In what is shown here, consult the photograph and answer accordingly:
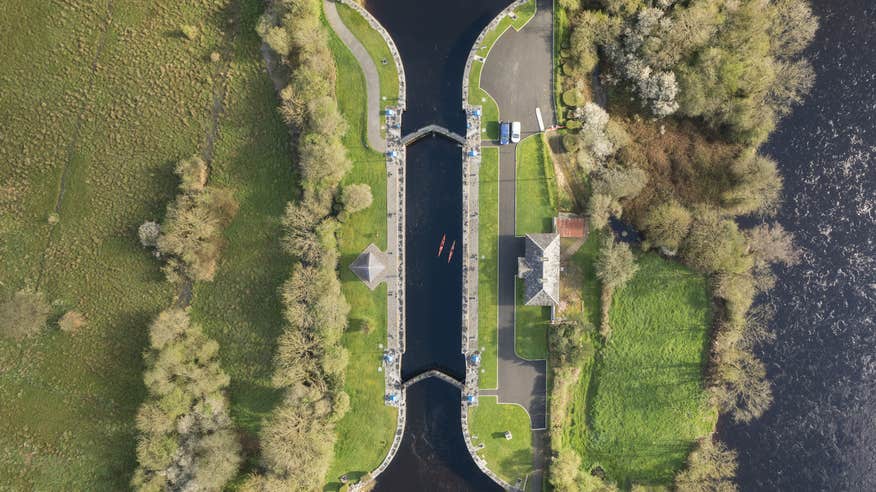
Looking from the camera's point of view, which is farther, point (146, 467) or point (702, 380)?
point (702, 380)

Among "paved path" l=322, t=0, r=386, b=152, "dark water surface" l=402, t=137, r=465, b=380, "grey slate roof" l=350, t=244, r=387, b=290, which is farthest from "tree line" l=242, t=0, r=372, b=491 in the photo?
"dark water surface" l=402, t=137, r=465, b=380

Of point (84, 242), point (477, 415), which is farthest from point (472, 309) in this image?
point (84, 242)

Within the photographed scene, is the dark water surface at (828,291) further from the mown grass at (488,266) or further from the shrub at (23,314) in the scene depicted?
the shrub at (23,314)

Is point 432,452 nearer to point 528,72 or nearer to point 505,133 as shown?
point 505,133

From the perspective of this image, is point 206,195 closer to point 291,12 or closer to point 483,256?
point 291,12

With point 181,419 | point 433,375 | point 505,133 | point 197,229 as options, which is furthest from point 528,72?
point 181,419

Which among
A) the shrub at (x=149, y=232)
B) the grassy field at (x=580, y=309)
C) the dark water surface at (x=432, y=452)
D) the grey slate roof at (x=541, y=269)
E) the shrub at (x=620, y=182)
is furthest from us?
the dark water surface at (x=432, y=452)

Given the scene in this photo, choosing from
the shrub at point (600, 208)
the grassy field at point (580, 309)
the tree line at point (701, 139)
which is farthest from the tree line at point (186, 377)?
the shrub at point (600, 208)
